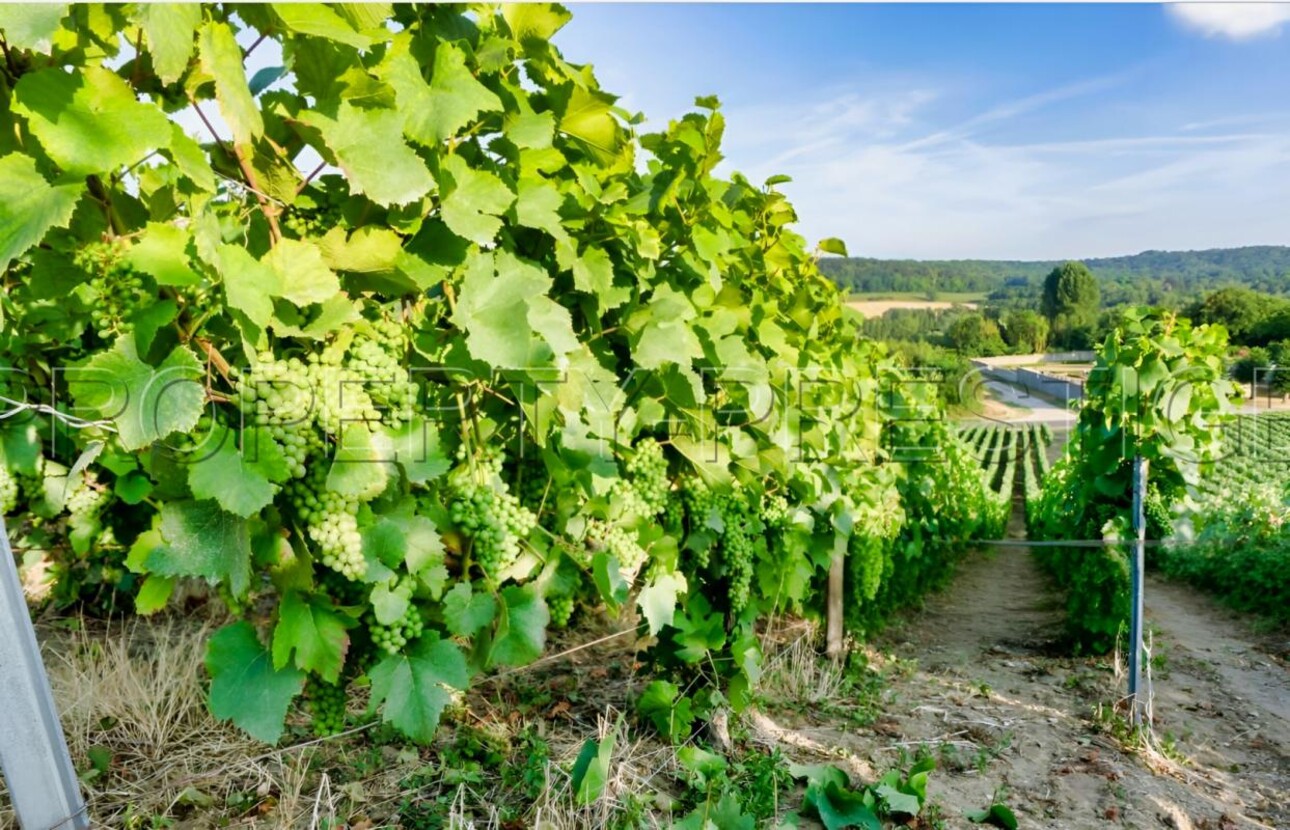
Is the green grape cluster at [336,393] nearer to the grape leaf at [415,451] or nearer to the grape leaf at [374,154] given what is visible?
the grape leaf at [415,451]

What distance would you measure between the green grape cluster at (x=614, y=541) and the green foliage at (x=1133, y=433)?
3.76 m

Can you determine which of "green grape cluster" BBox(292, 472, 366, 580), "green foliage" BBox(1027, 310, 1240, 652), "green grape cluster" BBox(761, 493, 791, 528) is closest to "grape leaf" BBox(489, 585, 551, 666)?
"green grape cluster" BBox(292, 472, 366, 580)

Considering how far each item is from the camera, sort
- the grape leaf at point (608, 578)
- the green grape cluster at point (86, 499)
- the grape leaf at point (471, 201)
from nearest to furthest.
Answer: the grape leaf at point (471, 201)
the grape leaf at point (608, 578)
the green grape cluster at point (86, 499)

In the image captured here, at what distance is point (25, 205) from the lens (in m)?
1.04

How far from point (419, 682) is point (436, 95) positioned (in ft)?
3.27

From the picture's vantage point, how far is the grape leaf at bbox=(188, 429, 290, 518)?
3.77ft

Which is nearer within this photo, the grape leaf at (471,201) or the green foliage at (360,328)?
the green foliage at (360,328)

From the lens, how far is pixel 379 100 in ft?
4.34

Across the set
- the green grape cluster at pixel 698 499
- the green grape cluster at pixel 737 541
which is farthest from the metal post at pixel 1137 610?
the green grape cluster at pixel 698 499

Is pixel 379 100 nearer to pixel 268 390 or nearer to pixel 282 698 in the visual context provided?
pixel 268 390

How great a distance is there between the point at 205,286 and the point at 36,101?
29 centimetres

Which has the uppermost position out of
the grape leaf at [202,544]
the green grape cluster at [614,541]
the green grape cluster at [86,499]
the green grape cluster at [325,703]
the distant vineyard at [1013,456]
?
the grape leaf at [202,544]

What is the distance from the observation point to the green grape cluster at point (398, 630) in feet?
4.93

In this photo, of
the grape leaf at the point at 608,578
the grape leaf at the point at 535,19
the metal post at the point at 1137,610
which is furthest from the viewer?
the metal post at the point at 1137,610
